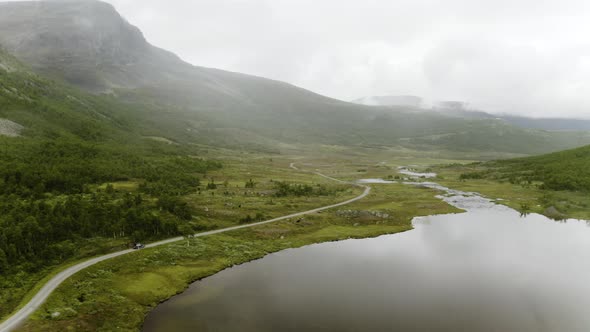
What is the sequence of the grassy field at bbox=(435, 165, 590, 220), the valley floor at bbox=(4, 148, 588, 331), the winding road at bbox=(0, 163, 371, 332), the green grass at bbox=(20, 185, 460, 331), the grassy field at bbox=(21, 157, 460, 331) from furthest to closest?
1. the grassy field at bbox=(435, 165, 590, 220)
2. the valley floor at bbox=(4, 148, 588, 331)
3. the grassy field at bbox=(21, 157, 460, 331)
4. the green grass at bbox=(20, 185, 460, 331)
5. the winding road at bbox=(0, 163, 371, 332)

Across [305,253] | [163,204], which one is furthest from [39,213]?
[305,253]

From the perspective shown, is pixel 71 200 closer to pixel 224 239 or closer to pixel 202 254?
pixel 202 254

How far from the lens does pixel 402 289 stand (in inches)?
2457

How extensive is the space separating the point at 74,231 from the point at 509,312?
94.6m

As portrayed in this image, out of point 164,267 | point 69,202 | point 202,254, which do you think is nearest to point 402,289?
point 202,254

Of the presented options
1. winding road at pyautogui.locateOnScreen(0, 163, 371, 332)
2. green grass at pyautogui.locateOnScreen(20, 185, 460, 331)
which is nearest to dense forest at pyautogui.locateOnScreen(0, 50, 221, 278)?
winding road at pyautogui.locateOnScreen(0, 163, 371, 332)

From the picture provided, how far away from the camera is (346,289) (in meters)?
62.7

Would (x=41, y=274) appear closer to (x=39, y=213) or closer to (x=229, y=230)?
(x=39, y=213)

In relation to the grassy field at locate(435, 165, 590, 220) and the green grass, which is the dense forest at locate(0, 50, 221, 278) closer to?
the green grass

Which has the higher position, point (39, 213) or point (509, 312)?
point (39, 213)

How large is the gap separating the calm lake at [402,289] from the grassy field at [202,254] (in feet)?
13.6

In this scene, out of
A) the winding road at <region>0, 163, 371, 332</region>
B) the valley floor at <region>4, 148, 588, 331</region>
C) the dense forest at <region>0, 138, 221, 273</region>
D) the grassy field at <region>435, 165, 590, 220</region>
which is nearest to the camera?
the winding road at <region>0, 163, 371, 332</region>

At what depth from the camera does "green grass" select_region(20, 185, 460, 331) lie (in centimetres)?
5372

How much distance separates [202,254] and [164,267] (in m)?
10.0
